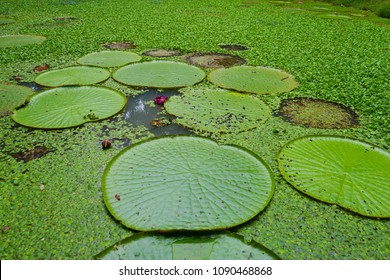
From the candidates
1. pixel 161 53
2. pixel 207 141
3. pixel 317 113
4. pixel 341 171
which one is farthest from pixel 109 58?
pixel 341 171

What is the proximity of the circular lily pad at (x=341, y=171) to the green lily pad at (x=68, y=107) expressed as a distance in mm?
1706

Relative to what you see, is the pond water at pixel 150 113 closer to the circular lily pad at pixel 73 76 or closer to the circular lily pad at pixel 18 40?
the circular lily pad at pixel 73 76

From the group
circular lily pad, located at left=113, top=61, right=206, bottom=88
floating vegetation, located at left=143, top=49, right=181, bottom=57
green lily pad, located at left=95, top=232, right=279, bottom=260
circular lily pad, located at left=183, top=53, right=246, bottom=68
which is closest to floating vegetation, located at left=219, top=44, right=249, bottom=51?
circular lily pad, located at left=183, top=53, right=246, bottom=68

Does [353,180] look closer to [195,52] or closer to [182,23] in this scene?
[195,52]

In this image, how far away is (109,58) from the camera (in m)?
4.37

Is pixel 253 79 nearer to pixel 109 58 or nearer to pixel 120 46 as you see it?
pixel 109 58

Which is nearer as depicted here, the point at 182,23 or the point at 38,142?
the point at 38,142

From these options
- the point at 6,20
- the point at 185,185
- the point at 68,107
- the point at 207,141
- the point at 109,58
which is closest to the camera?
the point at 185,185

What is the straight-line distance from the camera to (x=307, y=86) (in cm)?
362

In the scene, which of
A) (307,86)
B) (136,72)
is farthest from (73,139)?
(307,86)

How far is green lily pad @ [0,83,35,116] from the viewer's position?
3.03 metres

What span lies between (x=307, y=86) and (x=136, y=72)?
207 cm

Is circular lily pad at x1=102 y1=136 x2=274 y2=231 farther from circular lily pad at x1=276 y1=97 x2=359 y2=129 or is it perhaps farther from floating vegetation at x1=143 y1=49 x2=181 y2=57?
floating vegetation at x1=143 y1=49 x2=181 y2=57

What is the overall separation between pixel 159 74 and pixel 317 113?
1.89 metres
